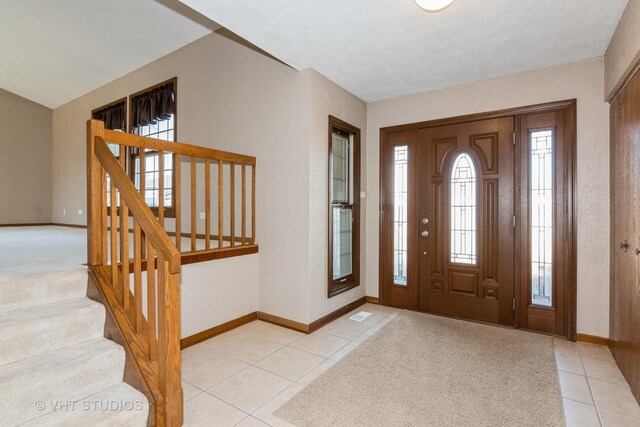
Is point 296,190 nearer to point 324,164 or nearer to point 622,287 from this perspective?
point 324,164

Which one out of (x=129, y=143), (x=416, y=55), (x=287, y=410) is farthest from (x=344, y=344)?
(x=416, y=55)

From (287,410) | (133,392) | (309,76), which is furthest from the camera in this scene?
(309,76)

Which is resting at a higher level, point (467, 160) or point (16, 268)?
point (467, 160)

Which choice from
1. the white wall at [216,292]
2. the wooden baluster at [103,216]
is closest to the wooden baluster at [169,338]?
the wooden baluster at [103,216]

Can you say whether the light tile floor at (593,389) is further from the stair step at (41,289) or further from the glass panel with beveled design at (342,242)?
the stair step at (41,289)

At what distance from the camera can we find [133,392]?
179 cm

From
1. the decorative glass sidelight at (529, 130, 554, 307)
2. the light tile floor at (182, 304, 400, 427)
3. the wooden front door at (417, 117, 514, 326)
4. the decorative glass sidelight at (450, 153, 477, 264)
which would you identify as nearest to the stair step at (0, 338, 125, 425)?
the light tile floor at (182, 304, 400, 427)

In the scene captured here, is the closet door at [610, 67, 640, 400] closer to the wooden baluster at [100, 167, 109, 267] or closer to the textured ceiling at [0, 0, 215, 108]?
the wooden baluster at [100, 167, 109, 267]

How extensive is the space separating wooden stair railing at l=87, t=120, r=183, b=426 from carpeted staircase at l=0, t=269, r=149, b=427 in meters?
0.10

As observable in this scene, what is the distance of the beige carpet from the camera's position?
1948mm

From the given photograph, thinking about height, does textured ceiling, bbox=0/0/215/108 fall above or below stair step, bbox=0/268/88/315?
above

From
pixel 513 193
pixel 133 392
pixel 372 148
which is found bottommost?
pixel 133 392

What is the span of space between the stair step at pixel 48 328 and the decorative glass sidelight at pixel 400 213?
317 centimetres

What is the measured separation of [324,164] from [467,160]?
1641 millimetres
